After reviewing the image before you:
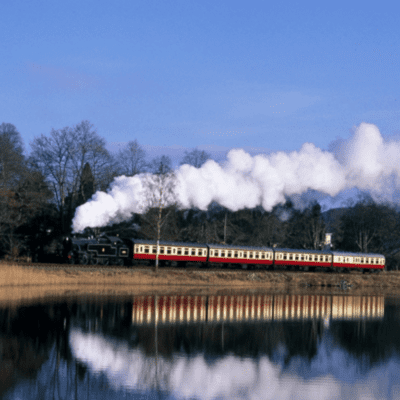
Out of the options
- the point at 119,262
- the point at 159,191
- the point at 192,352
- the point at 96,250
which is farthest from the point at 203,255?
the point at 192,352

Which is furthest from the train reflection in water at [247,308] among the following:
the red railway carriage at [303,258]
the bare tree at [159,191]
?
the red railway carriage at [303,258]

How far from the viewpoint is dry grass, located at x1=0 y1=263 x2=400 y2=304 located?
42.4 metres

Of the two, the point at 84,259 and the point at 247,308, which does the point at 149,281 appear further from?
the point at 247,308

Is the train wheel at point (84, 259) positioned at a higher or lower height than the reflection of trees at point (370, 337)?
higher

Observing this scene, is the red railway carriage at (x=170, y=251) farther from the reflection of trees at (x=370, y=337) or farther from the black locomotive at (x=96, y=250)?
the reflection of trees at (x=370, y=337)

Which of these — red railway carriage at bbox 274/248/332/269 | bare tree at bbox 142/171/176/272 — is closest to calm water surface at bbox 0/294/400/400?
bare tree at bbox 142/171/176/272

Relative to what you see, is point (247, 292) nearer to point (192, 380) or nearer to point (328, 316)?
point (328, 316)

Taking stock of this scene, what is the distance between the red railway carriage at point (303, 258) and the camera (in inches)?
2566

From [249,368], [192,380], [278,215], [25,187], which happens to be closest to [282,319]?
[249,368]

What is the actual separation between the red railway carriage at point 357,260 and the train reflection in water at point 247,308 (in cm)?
2155

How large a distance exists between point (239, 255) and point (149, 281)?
14.7m

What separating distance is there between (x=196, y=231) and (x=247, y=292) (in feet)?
80.7

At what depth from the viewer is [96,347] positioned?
76.4 ft

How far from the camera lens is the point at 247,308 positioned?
122 feet
